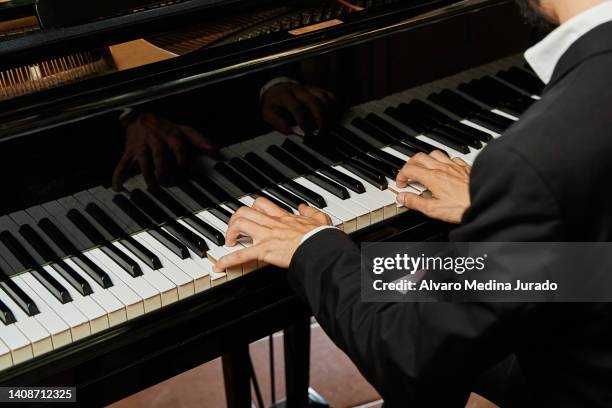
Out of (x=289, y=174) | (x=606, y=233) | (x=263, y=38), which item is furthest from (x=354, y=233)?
(x=606, y=233)

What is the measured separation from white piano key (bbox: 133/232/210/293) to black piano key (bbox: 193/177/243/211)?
6.9 inches

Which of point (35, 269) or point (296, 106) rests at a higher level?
point (296, 106)

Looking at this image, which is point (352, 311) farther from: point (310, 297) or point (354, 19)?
point (354, 19)

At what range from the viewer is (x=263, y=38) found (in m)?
1.99

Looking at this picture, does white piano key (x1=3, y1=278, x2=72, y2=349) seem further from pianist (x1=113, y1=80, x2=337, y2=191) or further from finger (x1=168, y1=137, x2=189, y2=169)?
finger (x1=168, y1=137, x2=189, y2=169)

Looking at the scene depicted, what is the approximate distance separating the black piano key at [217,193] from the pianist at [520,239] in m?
0.15

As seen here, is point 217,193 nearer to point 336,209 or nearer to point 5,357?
point 336,209

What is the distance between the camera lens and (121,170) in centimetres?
180

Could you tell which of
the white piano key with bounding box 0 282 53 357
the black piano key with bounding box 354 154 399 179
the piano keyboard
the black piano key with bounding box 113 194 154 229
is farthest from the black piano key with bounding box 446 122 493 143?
the white piano key with bounding box 0 282 53 357

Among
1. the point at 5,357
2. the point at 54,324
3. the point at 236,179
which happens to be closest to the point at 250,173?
the point at 236,179

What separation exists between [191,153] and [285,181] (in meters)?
0.27

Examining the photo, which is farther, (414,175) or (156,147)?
(414,175)

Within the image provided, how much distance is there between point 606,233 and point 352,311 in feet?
1.65

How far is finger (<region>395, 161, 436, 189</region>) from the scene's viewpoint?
205 centimetres
